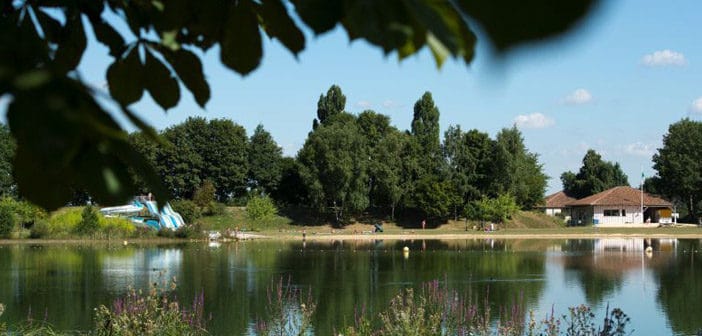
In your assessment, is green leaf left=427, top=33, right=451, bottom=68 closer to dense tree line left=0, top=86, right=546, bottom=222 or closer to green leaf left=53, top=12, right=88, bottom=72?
green leaf left=53, top=12, right=88, bottom=72

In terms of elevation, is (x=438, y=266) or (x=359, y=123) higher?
(x=359, y=123)

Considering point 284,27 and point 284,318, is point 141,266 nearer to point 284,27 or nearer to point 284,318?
point 284,318

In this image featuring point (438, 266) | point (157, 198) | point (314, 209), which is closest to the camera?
point (157, 198)

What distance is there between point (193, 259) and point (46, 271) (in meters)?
6.20

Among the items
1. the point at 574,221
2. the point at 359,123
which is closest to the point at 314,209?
the point at 359,123

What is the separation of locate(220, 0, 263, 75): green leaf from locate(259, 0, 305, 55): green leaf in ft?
0.10

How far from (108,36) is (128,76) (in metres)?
0.08

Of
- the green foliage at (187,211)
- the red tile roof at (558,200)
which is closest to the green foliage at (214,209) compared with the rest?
→ the green foliage at (187,211)

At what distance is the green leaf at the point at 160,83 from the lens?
1104 mm

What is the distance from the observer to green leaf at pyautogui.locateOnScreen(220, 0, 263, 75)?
3.36 ft

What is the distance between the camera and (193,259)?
2862cm

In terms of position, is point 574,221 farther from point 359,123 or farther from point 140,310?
point 140,310

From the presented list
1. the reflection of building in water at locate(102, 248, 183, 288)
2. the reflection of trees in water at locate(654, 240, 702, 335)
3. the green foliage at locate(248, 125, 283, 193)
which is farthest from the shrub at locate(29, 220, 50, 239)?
the reflection of trees in water at locate(654, 240, 702, 335)

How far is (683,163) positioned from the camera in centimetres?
6462
